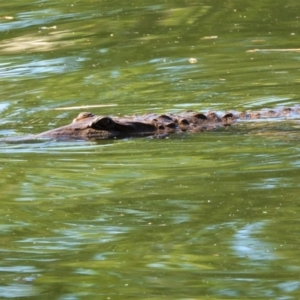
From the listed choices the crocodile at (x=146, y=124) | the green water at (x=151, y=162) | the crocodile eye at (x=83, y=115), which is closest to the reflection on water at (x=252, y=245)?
the green water at (x=151, y=162)

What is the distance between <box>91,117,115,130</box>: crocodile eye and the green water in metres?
0.20

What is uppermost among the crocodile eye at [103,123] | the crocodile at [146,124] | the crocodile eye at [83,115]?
the crocodile eye at [83,115]

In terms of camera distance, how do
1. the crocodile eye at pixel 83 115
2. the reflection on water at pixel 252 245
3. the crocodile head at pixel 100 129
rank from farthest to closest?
the crocodile eye at pixel 83 115 < the crocodile head at pixel 100 129 < the reflection on water at pixel 252 245

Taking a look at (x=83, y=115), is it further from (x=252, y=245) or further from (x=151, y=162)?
(x=252, y=245)

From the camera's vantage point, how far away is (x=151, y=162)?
6711mm

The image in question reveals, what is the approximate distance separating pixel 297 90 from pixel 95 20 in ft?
15.2

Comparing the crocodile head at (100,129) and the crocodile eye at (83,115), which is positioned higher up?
the crocodile eye at (83,115)

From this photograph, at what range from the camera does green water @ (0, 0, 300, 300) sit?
4273 mm

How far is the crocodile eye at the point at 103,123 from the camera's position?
8.06 meters

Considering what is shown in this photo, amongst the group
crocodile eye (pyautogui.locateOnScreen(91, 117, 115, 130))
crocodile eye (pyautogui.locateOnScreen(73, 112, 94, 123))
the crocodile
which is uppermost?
crocodile eye (pyautogui.locateOnScreen(73, 112, 94, 123))

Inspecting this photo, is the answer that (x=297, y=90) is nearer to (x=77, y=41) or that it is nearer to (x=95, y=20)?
(x=77, y=41)

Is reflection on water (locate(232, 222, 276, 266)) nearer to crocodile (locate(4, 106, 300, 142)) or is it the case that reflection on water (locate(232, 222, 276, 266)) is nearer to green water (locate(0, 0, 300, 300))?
green water (locate(0, 0, 300, 300))

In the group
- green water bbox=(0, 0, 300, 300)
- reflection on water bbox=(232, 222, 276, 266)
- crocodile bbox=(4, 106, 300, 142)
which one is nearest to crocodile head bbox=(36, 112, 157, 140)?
crocodile bbox=(4, 106, 300, 142)

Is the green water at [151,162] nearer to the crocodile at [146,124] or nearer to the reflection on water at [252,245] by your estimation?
the reflection on water at [252,245]
